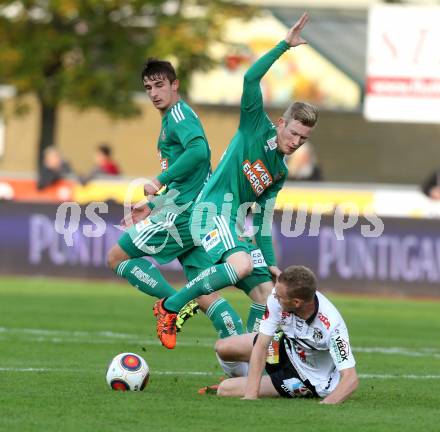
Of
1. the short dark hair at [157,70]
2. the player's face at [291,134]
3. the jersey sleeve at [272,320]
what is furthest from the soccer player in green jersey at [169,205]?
the jersey sleeve at [272,320]

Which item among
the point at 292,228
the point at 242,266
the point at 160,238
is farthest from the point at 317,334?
the point at 292,228

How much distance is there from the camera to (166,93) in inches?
416

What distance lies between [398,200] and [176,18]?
28.6 ft

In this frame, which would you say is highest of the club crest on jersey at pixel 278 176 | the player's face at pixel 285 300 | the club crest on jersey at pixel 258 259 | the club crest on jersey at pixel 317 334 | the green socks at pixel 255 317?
the club crest on jersey at pixel 278 176

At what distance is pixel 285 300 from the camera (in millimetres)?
8617

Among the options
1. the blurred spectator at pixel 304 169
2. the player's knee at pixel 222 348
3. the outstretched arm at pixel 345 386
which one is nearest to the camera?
the outstretched arm at pixel 345 386

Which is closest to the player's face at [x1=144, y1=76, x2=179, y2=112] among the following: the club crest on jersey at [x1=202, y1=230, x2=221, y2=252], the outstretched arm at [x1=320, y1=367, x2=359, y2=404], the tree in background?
the club crest on jersey at [x1=202, y1=230, x2=221, y2=252]

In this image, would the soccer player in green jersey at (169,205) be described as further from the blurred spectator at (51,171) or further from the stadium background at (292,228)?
the blurred spectator at (51,171)

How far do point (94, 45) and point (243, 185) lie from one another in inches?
843

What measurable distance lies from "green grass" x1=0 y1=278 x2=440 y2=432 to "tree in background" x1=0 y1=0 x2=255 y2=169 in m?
12.0

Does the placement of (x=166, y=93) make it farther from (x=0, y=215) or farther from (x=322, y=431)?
(x=0, y=215)

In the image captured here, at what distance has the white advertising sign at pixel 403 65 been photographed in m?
24.7

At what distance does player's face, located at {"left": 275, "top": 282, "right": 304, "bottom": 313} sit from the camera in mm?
8594

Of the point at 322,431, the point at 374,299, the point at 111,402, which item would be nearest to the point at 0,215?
the point at 374,299
